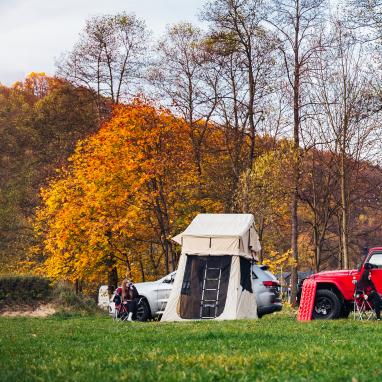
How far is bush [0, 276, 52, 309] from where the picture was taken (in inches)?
1240

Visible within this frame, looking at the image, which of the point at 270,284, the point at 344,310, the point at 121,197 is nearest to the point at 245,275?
the point at 270,284

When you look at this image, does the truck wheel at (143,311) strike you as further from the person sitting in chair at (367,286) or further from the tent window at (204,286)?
the person sitting in chair at (367,286)

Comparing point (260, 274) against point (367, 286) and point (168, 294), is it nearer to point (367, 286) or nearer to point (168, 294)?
point (168, 294)

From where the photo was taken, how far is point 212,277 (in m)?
25.4

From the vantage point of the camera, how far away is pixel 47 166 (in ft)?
152

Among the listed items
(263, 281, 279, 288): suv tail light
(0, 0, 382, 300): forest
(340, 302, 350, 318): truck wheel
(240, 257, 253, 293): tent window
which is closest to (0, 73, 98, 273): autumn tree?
(0, 0, 382, 300): forest

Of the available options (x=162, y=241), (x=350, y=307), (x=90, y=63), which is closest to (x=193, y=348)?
(x=350, y=307)

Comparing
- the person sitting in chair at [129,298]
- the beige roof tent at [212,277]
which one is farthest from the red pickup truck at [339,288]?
the person sitting in chair at [129,298]

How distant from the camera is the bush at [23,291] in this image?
31.5 meters

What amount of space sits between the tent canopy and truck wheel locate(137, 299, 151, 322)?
2.30m

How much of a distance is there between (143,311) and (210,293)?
93.9 inches

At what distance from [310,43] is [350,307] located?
18208mm

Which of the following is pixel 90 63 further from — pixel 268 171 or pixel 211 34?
pixel 268 171

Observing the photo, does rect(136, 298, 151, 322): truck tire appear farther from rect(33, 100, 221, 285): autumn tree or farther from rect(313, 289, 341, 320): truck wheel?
rect(33, 100, 221, 285): autumn tree
